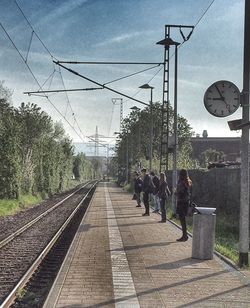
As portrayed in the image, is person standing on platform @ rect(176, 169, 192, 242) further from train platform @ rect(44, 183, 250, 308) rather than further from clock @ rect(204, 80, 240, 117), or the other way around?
clock @ rect(204, 80, 240, 117)

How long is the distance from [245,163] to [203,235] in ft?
5.57

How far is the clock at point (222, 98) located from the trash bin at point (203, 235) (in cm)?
200

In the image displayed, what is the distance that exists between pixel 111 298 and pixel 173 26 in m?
16.4

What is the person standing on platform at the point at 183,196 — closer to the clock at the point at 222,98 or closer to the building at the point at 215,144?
the clock at the point at 222,98

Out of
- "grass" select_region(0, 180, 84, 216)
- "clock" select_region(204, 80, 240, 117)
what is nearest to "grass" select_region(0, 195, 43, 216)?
"grass" select_region(0, 180, 84, 216)

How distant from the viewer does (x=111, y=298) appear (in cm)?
766

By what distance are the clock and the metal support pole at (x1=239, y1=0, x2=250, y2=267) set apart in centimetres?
18

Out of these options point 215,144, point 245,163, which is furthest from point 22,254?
point 215,144

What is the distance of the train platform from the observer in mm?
7555

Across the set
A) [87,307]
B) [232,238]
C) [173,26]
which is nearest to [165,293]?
[87,307]

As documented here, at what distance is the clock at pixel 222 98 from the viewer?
35.8ft

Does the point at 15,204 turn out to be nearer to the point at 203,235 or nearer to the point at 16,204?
the point at 16,204

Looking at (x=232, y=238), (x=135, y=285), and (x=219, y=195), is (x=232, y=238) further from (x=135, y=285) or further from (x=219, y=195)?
(x=135, y=285)

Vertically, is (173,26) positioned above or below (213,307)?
above
